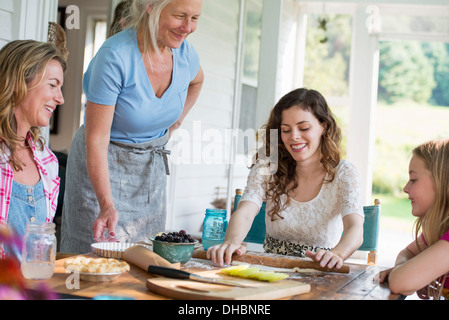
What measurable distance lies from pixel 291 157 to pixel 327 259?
784mm

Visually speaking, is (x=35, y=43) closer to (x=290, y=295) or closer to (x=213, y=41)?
(x=290, y=295)

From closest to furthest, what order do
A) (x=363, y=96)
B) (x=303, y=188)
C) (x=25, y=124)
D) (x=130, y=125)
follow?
(x=25, y=124) → (x=130, y=125) → (x=303, y=188) → (x=363, y=96)

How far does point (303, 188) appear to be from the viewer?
223 cm

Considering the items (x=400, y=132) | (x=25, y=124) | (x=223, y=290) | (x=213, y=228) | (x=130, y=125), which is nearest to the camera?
(x=223, y=290)

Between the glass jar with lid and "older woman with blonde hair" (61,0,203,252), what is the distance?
492 millimetres

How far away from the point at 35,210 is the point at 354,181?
3.81ft

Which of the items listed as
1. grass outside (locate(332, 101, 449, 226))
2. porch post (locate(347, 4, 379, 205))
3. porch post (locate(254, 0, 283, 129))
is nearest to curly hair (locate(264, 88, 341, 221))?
porch post (locate(254, 0, 283, 129))

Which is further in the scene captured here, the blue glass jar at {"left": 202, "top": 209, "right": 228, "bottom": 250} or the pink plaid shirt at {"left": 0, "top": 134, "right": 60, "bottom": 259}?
the blue glass jar at {"left": 202, "top": 209, "right": 228, "bottom": 250}

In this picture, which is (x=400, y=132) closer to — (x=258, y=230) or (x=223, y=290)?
(x=258, y=230)

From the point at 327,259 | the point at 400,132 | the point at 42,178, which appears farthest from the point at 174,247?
the point at 400,132

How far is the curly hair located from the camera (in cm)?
221

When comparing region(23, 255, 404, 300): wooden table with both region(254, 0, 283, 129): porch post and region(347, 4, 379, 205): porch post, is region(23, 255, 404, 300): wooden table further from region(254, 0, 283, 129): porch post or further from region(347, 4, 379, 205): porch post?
region(347, 4, 379, 205): porch post

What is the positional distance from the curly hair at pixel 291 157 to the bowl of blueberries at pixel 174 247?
0.66 meters
